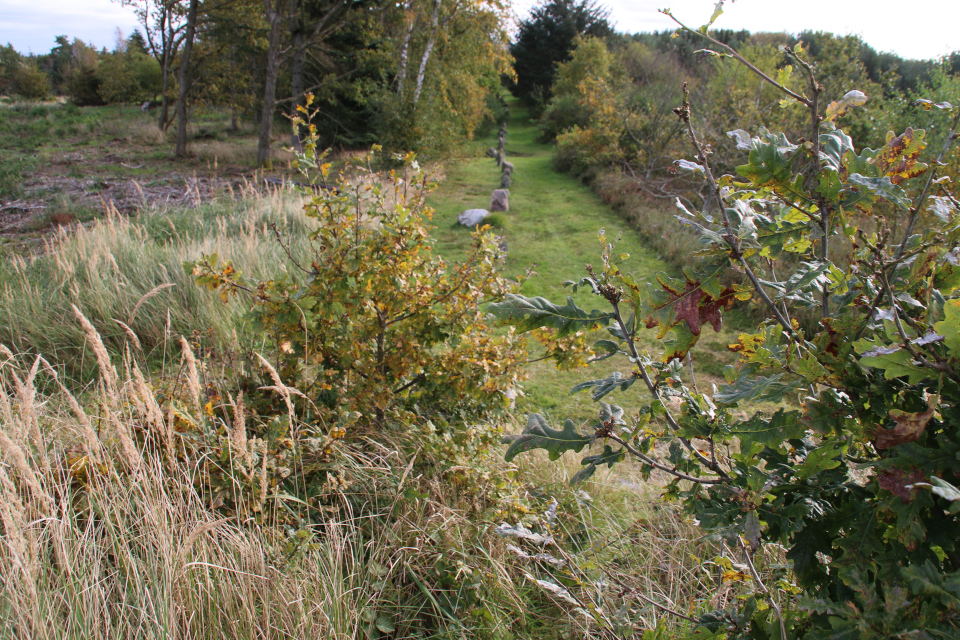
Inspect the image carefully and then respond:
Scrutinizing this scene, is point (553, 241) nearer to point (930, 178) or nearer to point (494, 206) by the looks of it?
point (494, 206)

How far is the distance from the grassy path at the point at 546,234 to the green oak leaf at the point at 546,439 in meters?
2.63

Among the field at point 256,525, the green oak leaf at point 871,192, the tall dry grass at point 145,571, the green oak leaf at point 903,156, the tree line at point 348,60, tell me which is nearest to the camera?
the green oak leaf at point 871,192

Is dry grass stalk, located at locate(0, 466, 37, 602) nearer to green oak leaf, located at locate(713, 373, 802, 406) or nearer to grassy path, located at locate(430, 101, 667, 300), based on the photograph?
green oak leaf, located at locate(713, 373, 802, 406)

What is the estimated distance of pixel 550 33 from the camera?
33125 mm

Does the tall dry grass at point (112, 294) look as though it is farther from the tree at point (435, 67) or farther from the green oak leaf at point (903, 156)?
the tree at point (435, 67)

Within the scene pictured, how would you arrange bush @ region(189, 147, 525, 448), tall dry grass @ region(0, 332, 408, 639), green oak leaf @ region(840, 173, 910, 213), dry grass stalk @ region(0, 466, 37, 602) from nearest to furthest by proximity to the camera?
green oak leaf @ region(840, 173, 910, 213), dry grass stalk @ region(0, 466, 37, 602), tall dry grass @ region(0, 332, 408, 639), bush @ region(189, 147, 525, 448)

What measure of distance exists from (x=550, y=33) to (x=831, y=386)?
36.9 m

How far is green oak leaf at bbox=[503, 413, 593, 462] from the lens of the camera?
107cm

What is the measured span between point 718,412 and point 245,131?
25.8m

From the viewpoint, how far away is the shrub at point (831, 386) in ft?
2.69

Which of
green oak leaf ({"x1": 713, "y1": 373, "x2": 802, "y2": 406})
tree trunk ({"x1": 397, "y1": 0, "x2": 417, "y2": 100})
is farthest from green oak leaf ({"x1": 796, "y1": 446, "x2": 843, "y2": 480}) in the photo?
tree trunk ({"x1": 397, "y1": 0, "x2": 417, "y2": 100})

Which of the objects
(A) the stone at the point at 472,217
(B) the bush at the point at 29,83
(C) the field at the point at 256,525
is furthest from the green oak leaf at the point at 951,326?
(B) the bush at the point at 29,83

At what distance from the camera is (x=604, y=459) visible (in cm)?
111

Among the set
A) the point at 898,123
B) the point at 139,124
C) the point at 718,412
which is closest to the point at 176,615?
the point at 718,412
